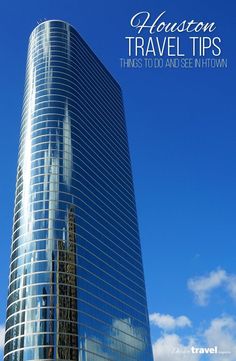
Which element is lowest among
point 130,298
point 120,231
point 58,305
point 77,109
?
point 58,305

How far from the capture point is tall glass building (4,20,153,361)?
124 metres

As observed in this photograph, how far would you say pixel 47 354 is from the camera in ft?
381

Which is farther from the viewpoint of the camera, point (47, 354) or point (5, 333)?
A: point (5, 333)

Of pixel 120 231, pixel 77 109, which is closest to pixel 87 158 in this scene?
pixel 77 109

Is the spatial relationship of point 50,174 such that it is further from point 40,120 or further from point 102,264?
point 102,264

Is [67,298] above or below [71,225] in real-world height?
below

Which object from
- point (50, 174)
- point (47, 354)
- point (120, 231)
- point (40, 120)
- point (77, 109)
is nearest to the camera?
point (47, 354)

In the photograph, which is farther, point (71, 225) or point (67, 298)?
point (71, 225)

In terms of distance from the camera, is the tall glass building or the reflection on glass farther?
the tall glass building

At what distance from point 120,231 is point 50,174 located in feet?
137

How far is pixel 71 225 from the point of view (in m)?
137

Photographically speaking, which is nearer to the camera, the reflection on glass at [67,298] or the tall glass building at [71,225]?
the reflection on glass at [67,298]

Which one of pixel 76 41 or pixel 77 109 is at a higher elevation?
pixel 76 41

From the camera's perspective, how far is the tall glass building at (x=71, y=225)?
12388cm
